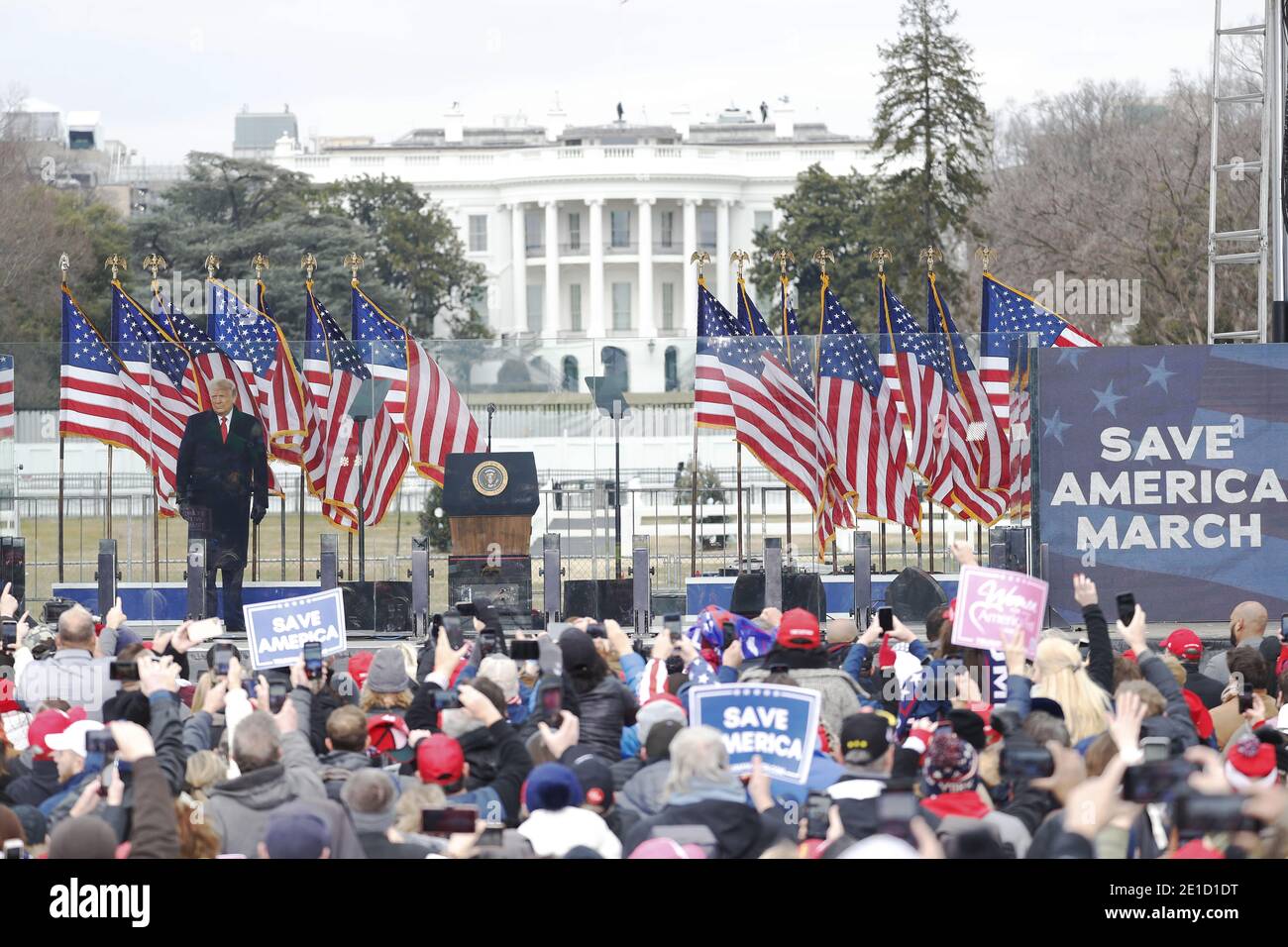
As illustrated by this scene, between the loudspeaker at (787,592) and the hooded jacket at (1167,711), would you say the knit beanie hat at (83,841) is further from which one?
the loudspeaker at (787,592)

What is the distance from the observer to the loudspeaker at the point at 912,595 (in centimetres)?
1883

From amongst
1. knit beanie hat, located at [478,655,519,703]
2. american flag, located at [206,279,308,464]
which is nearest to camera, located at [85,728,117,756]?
knit beanie hat, located at [478,655,519,703]

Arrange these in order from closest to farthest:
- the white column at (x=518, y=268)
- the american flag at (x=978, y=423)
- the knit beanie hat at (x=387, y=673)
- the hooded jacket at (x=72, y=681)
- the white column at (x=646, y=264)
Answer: the knit beanie hat at (x=387, y=673), the hooded jacket at (x=72, y=681), the american flag at (x=978, y=423), the white column at (x=646, y=264), the white column at (x=518, y=268)

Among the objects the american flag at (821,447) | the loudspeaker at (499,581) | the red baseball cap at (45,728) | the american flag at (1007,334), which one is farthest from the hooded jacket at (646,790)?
the american flag at (821,447)

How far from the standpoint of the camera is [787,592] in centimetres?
1916

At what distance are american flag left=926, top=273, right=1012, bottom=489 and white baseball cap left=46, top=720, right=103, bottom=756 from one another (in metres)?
11.7

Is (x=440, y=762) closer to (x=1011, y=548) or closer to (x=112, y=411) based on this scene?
(x=1011, y=548)

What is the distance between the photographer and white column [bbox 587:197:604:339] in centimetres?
11294

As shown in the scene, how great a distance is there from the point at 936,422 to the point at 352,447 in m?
5.54

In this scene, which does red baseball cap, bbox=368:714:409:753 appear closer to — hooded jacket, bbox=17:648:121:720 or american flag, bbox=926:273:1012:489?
hooded jacket, bbox=17:648:121:720

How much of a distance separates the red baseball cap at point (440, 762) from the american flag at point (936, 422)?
11705 mm
